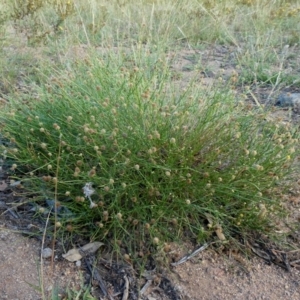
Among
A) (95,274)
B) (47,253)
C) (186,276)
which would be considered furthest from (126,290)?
(47,253)

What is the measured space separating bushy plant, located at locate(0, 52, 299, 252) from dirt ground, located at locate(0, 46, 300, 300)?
15 centimetres

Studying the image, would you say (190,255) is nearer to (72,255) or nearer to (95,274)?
(95,274)

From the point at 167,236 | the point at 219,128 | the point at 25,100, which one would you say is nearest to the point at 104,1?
the point at 25,100

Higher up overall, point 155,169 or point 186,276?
A: point 155,169

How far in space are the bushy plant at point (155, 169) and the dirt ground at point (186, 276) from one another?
0.15 meters

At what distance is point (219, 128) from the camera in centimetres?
247

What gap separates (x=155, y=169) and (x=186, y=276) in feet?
1.76

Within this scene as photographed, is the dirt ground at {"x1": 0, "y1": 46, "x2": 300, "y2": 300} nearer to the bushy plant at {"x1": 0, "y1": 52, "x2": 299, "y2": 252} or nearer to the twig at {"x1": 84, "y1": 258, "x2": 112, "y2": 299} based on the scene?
the twig at {"x1": 84, "y1": 258, "x2": 112, "y2": 299}

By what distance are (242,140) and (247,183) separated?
25 cm

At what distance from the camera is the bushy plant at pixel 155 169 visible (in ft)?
7.22

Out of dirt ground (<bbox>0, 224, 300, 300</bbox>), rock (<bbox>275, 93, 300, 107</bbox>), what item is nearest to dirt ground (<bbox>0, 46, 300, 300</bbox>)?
dirt ground (<bbox>0, 224, 300, 300</bbox>)

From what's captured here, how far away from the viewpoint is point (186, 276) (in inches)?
85.1

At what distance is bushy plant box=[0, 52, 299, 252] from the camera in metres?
2.20

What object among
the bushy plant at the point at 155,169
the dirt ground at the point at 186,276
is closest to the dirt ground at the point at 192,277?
the dirt ground at the point at 186,276
